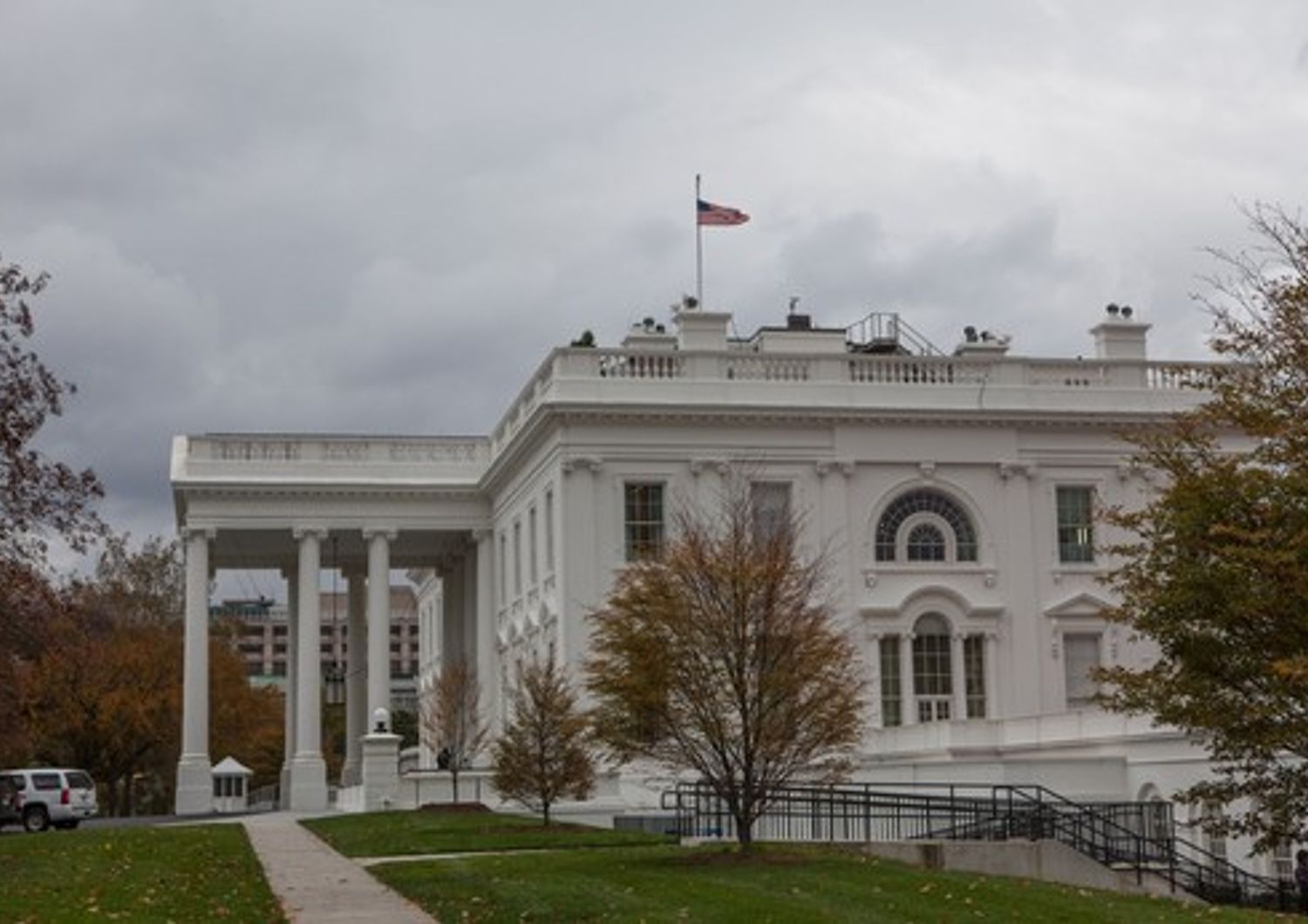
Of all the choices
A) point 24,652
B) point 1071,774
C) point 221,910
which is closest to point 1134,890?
point 1071,774

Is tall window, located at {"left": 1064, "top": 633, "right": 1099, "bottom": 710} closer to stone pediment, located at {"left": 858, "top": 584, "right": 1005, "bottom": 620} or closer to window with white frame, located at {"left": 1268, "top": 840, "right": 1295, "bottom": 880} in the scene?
stone pediment, located at {"left": 858, "top": 584, "right": 1005, "bottom": 620}

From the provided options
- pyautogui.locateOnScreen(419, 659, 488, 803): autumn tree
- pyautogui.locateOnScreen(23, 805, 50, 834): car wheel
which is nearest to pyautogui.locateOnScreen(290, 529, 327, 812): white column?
pyautogui.locateOnScreen(419, 659, 488, 803): autumn tree

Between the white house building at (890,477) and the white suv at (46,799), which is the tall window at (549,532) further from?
the white suv at (46,799)

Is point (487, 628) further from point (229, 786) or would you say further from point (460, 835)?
point (460, 835)

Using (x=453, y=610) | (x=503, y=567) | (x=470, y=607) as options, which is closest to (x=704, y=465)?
(x=503, y=567)

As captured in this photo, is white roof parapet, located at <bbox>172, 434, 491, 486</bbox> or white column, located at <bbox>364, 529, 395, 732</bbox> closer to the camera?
white column, located at <bbox>364, 529, 395, 732</bbox>

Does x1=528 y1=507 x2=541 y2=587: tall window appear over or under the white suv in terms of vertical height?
over

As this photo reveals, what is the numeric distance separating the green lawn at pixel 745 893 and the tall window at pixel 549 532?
2686 cm

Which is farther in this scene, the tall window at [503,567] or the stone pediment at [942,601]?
the tall window at [503,567]

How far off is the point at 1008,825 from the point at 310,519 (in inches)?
1417

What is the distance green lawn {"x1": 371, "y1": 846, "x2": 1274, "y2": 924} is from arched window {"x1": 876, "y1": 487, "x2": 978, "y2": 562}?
27.8 metres

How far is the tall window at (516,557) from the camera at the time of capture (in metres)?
61.0

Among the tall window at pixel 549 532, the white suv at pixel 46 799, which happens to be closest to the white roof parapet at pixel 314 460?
the tall window at pixel 549 532

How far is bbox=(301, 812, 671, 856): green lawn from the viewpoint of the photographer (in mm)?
33531
